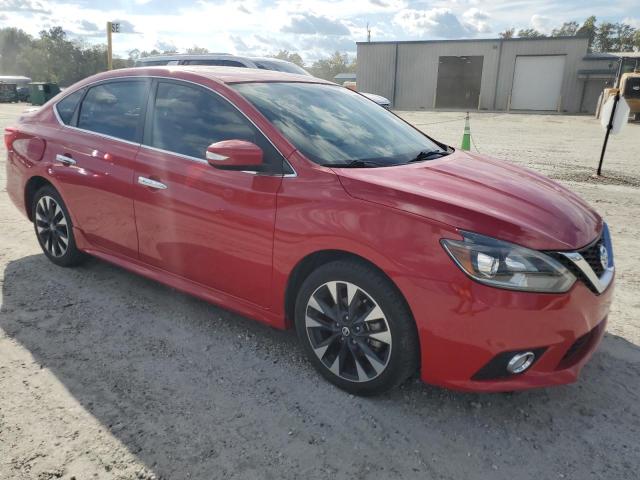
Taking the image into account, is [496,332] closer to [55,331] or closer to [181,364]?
[181,364]

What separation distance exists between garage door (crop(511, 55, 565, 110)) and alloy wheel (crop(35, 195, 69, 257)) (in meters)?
33.9

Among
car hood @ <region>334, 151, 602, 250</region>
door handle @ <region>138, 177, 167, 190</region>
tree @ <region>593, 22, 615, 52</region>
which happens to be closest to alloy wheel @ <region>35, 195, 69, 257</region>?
door handle @ <region>138, 177, 167, 190</region>

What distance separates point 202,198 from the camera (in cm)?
314

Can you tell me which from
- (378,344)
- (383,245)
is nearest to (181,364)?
(378,344)

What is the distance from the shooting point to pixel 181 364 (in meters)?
3.06

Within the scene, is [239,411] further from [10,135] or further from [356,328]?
[10,135]

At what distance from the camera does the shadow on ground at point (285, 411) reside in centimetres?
232

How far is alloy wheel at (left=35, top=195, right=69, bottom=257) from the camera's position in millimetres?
4258

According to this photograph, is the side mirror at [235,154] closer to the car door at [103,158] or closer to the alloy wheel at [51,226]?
the car door at [103,158]

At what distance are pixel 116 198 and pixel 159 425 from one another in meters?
1.79

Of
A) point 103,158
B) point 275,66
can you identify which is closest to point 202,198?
point 103,158

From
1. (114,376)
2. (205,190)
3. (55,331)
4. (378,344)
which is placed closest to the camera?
(378,344)

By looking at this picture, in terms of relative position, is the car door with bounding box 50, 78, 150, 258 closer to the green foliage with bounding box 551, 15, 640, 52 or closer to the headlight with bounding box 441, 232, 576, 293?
the headlight with bounding box 441, 232, 576, 293

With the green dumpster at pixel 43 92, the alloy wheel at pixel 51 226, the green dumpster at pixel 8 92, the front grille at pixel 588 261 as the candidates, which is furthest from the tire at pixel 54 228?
the green dumpster at pixel 8 92
